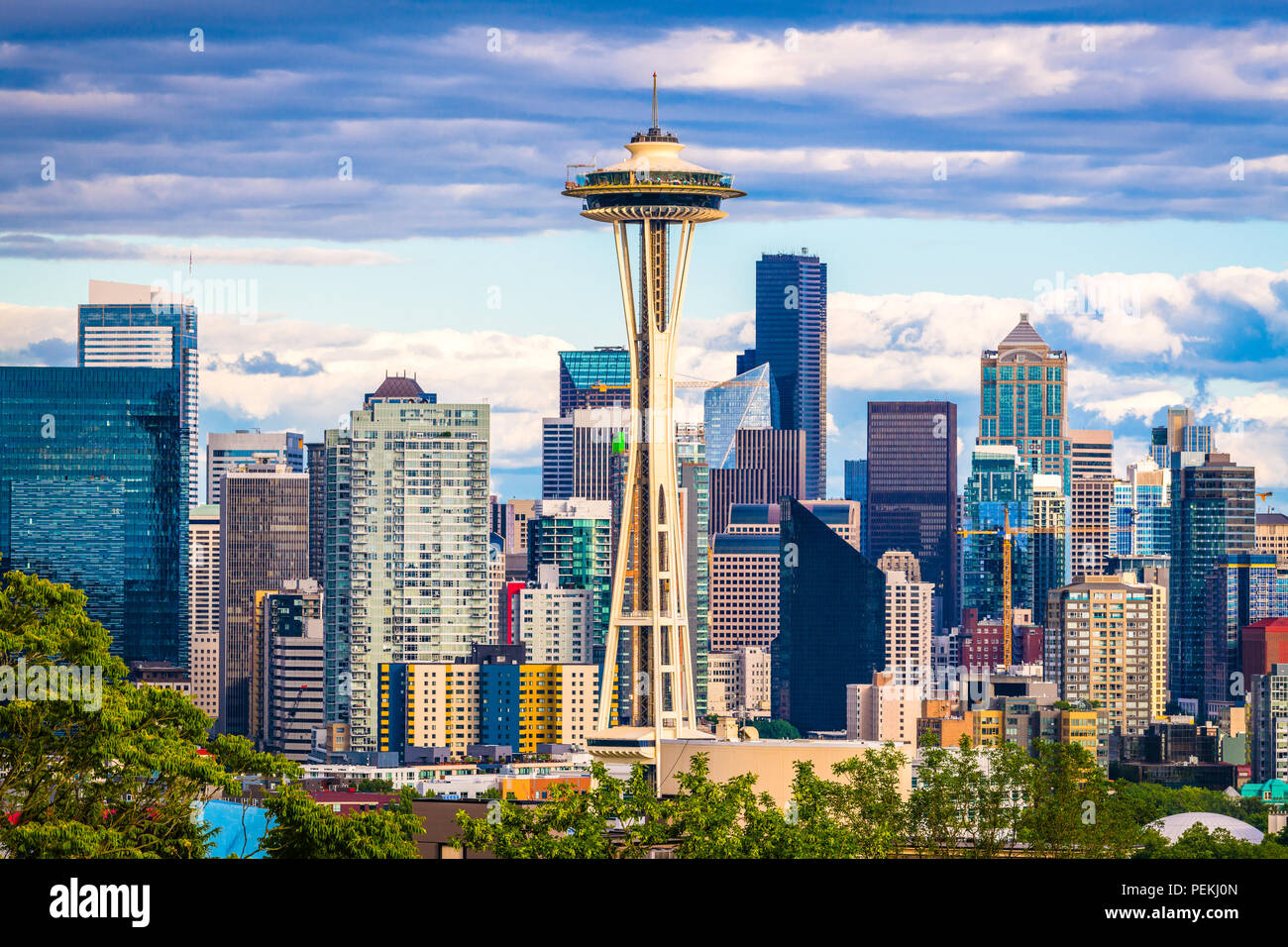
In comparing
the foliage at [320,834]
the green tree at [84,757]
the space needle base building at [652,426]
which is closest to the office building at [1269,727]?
the space needle base building at [652,426]

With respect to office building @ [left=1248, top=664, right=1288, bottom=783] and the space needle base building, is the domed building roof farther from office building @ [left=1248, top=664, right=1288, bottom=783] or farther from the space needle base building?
office building @ [left=1248, top=664, right=1288, bottom=783]

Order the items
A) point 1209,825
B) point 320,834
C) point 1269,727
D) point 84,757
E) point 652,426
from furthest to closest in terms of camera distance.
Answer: point 1269,727 < point 652,426 < point 1209,825 < point 320,834 < point 84,757

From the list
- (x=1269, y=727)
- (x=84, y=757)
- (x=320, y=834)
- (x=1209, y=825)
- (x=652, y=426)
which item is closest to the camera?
(x=84, y=757)

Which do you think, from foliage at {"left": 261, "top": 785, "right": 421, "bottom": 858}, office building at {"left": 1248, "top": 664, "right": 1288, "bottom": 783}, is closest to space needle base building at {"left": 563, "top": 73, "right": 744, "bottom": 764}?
office building at {"left": 1248, "top": 664, "right": 1288, "bottom": 783}

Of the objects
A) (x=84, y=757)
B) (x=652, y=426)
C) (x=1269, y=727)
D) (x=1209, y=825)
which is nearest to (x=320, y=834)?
(x=84, y=757)

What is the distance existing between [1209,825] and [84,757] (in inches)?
2899

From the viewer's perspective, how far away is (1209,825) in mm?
95750

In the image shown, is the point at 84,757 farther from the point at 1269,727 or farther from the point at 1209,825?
the point at 1269,727

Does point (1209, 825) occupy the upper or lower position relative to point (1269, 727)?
upper

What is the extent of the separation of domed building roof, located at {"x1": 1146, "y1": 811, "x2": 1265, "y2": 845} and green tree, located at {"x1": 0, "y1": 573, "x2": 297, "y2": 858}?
57428mm

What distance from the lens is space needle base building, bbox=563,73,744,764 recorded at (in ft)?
393

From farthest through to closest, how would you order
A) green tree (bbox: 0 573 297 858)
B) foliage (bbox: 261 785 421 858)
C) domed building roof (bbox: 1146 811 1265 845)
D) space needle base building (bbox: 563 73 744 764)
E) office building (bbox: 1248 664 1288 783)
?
office building (bbox: 1248 664 1288 783) < space needle base building (bbox: 563 73 744 764) < domed building roof (bbox: 1146 811 1265 845) < foliage (bbox: 261 785 421 858) < green tree (bbox: 0 573 297 858)
